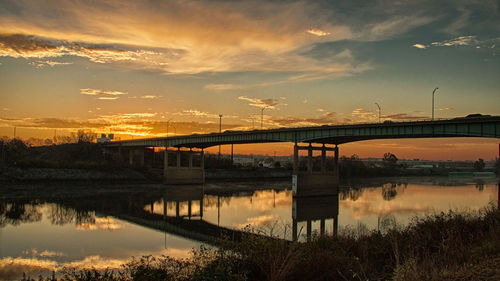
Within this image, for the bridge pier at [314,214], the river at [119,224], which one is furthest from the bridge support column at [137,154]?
the bridge pier at [314,214]

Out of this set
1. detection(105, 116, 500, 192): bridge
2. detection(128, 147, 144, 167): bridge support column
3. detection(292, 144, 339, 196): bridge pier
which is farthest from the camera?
detection(128, 147, 144, 167): bridge support column

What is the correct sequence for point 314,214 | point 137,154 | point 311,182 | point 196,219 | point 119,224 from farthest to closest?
point 137,154, point 311,182, point 314,214, point 196,219, point 119,224

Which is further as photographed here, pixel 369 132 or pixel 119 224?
pixel 369 132

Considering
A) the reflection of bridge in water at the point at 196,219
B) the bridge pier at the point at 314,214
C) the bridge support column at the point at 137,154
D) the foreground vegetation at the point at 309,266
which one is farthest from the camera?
the bridge support column at the point at 137,154

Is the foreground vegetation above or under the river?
above

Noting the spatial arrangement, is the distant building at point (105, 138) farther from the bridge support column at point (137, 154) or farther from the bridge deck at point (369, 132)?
the bridge deck at point (369, 132)

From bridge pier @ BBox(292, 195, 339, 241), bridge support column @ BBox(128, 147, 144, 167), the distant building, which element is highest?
the distant building

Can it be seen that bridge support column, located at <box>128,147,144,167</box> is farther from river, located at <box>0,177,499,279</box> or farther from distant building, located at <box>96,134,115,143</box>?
river, located at <box>0,177,499,279</box>

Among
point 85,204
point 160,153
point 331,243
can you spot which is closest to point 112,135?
point 160,153

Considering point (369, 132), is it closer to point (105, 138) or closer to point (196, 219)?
point (196, 219)

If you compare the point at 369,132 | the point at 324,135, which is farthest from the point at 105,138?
the point at 369,132

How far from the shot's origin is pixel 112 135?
147 meters

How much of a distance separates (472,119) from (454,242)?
119ft

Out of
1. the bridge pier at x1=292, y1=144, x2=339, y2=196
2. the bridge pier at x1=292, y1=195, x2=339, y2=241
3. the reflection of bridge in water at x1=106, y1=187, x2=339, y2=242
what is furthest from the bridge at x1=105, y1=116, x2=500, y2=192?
the reflection of bridge in water at x1=106, y1=187, x2=339, y2=242
